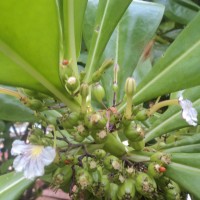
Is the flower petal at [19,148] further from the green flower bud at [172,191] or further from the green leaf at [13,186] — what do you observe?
the green flower bud at [172,191]

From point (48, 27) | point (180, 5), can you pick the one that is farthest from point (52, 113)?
point (180, 5)

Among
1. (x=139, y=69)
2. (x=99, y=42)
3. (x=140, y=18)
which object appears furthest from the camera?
(x=139, y=69)

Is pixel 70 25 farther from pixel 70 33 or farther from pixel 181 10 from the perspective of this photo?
pixel 181 10

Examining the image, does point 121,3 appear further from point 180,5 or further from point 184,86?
point 180,5

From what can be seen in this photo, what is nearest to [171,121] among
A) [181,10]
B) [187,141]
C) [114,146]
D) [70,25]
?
[187,141]

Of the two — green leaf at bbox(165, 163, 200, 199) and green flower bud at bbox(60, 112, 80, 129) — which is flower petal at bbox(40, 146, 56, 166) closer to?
green flower bud at bbox(60, 112, 80, 129)
